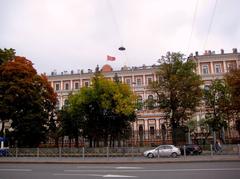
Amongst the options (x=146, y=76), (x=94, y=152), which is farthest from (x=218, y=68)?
(x=94, y=152)

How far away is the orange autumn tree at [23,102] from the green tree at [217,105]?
20279mm

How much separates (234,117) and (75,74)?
43.1 m

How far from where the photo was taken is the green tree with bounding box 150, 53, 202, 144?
111ft

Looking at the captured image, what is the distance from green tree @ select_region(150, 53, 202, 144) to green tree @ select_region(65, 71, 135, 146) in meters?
3.92

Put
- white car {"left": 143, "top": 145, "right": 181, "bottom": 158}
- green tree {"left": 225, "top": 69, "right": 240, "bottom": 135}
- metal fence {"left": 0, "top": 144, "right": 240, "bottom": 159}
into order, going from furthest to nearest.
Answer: green tree {"left": 225, "top": 69, "right": 240, "bottom": 135} → white car {"left": 143, "top": 145, "right": 181, "bottom": 158} → metal fence {"left": 0, "top": 144, "right": 240, "bottom": 159}

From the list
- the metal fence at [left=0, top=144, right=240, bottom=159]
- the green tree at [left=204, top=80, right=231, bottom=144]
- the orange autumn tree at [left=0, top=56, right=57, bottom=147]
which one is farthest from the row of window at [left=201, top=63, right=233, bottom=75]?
the orange autumn tree at [left=0, top=56, right=57, bottom=147]

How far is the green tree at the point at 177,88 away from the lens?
3391 centimetres

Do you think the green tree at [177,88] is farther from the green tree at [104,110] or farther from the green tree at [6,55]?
the green tree at [6,55]

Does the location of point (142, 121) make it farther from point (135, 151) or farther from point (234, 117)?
point (135, 151)

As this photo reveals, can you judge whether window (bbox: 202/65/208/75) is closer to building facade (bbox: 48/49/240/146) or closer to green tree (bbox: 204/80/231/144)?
building facade (bbox: 48/49/240/146)

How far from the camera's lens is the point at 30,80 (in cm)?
3497

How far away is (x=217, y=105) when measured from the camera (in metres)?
36.4

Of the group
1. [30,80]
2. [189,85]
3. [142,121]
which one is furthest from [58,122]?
[142,121]

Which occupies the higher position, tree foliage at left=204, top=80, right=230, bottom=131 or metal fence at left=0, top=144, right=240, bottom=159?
tree foliage at left=204, top=80, right=230, bottom=131
